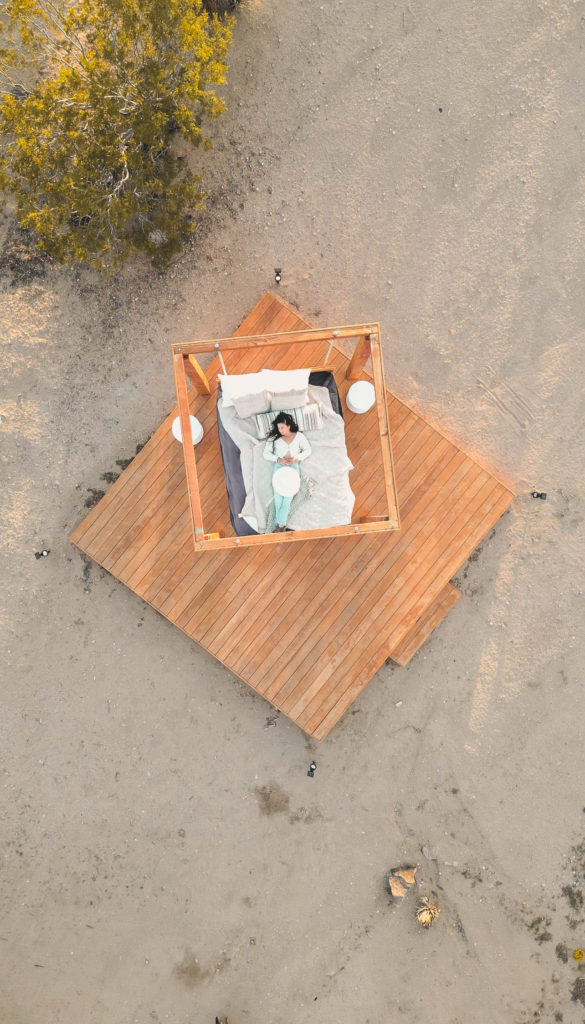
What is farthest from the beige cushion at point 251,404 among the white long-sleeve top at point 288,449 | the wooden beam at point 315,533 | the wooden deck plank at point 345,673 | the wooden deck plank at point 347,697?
the wooden deck plank at point 347,697

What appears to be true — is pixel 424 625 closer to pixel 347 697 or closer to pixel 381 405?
pixel 347 697

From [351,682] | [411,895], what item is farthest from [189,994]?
[351,682]

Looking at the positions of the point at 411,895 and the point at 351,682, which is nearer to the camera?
the point at 351,682

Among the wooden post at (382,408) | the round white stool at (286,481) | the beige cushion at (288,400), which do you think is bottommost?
the round white stool at (286,481)

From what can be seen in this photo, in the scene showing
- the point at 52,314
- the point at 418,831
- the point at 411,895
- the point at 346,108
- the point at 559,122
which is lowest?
the point at 411,895

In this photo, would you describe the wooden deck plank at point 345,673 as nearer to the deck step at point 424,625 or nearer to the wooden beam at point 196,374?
the deck step at point 424,625

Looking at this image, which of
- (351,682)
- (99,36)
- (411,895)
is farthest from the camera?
(411,895)

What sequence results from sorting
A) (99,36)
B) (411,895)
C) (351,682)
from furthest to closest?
1. (411,895)
2. (351,682)
3. (99,36)

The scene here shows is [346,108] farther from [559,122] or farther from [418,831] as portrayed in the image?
[418,831]
